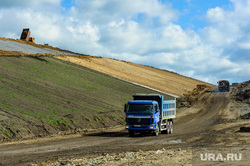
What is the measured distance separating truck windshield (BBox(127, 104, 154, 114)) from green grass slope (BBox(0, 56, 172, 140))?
6.63 m

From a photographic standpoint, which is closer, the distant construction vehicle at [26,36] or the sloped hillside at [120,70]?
the sloped hillside at [120,70]

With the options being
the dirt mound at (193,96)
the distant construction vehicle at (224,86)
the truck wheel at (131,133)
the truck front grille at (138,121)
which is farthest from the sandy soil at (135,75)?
the truck front grille at (138,121)

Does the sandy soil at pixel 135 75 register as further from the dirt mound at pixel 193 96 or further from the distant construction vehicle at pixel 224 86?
the distant construction vehicle at pixel 224 86

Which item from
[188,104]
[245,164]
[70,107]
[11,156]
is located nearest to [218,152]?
[245,164]

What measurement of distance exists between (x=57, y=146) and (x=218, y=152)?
10411mm

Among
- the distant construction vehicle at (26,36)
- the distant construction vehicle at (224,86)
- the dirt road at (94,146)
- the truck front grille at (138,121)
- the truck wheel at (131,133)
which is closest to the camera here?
the dirt road at (94,146)

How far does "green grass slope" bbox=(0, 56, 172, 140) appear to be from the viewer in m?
28.8

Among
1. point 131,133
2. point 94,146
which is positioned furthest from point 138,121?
point 94,146

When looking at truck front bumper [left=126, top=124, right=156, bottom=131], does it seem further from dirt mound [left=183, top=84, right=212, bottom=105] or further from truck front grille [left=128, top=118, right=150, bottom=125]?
dirt mound [left=183, top=84, right=212, bottom=105]

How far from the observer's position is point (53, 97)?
38.7 meters

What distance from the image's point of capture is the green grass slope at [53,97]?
28.8 meters

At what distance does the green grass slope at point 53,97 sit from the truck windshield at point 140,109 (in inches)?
261

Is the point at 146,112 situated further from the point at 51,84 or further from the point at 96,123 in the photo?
the point at 51,84

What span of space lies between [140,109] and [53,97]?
15324mm
